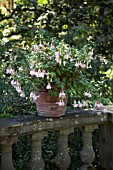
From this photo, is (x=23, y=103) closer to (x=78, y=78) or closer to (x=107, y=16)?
(x=78, y=78)

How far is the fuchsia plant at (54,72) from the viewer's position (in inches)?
82.8

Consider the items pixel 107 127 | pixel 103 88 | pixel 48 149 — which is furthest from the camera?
pixel 103 88

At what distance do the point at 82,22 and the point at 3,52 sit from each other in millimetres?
1522

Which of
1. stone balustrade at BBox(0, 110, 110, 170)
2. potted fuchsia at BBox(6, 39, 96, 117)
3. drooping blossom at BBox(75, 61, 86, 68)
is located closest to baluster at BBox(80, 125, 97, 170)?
stone balustrade at BBox(0, 110, 110, 170)

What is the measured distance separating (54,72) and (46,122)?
35 cm

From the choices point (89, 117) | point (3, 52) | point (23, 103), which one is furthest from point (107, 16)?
point (89, 117)

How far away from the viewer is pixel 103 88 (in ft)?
14.7

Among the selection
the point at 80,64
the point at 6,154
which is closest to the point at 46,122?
the point at 6,154

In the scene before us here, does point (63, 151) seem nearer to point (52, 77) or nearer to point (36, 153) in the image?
point (36, 153)

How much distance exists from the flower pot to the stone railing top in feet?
0.13

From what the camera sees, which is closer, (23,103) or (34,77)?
(34,77)

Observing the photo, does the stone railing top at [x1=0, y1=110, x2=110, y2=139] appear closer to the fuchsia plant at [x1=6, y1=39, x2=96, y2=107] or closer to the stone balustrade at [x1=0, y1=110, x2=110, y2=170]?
the stone balustrade at [x1=0, y1=110, x2=110, y2=170]

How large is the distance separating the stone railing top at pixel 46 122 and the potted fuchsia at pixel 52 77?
6 cm

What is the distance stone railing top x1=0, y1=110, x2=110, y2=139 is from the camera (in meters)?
2.05
